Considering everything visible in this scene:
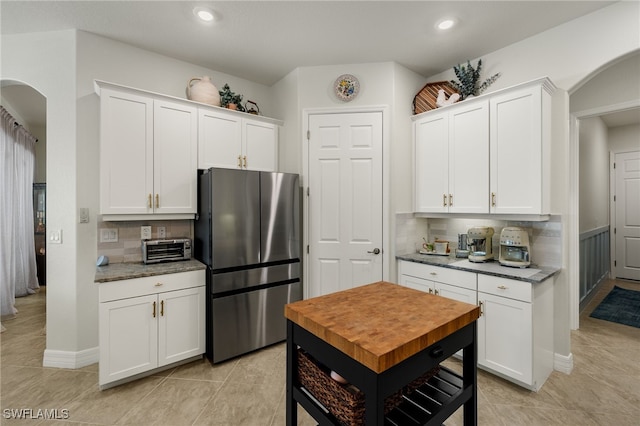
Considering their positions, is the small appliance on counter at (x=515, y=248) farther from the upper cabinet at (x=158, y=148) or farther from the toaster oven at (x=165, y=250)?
the toaster oven at (x=165, y=250)

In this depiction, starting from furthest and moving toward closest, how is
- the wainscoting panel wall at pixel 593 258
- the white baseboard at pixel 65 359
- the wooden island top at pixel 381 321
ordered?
1. the wainscoting panel wall at pixel 593 258
2. the white baseboard at pixel 65 359
3. the wooden island top at pixel 381 321

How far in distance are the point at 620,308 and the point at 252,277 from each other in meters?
4.90

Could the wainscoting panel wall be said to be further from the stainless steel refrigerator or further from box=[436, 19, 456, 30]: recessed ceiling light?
the stainless steel refrigerator

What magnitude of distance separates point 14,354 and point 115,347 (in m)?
1.47

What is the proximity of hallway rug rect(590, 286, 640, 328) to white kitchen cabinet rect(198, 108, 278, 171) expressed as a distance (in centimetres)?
458

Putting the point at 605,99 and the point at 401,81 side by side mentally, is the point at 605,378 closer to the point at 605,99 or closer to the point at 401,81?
the point at 605,99

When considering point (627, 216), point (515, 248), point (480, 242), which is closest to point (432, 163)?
point (480, 242)

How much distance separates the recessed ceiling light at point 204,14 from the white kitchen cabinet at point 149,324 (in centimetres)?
215

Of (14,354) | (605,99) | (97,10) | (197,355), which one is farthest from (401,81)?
(14,354)

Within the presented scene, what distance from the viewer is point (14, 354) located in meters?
2.74

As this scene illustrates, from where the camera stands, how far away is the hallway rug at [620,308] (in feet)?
11.7

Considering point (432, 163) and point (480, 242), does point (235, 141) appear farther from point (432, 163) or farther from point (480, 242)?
point (480, 242)

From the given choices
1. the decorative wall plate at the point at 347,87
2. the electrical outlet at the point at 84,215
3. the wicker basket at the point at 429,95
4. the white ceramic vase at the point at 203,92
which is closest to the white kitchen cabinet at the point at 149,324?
the electrical outlet at the point at 84,215

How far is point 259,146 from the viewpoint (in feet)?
10.7
